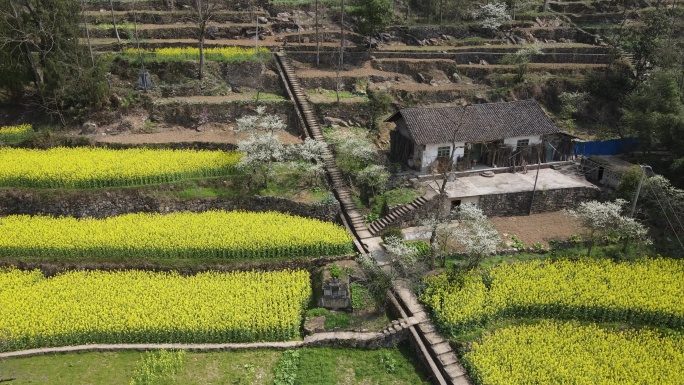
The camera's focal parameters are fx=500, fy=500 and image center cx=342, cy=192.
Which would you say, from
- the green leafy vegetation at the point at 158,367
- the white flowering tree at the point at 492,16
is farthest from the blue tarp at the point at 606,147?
the green leafy vegetation at the point at 158,367

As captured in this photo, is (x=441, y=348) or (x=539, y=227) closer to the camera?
(x=441, y=348)

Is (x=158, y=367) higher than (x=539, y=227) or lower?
lower

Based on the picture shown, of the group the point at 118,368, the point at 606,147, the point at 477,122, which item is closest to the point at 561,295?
the point at 477,122

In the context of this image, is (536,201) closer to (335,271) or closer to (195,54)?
(335,271)

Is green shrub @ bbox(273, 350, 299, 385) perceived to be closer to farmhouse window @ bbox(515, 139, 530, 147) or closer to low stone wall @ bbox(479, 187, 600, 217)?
low stone wall @ bbox(479, 187, 600, 217)

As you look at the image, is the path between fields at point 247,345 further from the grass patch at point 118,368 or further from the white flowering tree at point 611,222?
the white flowering tree at point 611,222

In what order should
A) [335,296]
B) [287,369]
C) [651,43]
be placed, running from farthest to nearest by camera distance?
1. [651,43]
2. [335,296]
3. [287,369]
